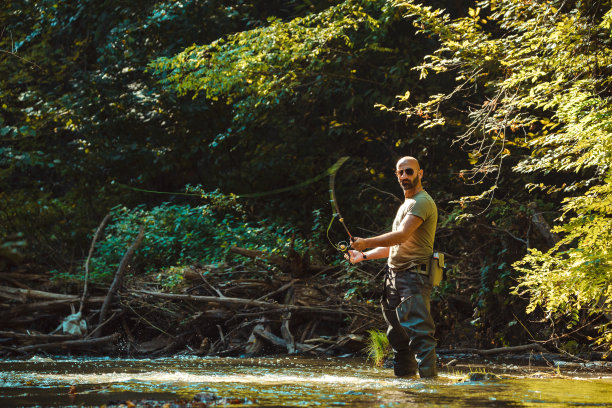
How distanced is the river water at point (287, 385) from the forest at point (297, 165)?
1.13m

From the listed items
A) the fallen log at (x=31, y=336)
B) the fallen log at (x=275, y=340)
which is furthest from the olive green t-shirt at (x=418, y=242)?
the fallen log at (x=31, y=336)

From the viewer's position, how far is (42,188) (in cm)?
1778

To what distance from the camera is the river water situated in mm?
5082

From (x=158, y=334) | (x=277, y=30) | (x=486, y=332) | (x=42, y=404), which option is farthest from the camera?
(x=277, y=30)

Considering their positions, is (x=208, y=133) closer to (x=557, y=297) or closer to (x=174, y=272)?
(x=174, y=272)

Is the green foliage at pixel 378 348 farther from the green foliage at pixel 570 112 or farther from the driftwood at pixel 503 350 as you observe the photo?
the green foliage at pixel 570 112

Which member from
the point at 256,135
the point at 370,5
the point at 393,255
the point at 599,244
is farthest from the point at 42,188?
the point at 599,244

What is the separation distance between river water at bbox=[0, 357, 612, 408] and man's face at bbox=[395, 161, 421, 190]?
1.70 meters

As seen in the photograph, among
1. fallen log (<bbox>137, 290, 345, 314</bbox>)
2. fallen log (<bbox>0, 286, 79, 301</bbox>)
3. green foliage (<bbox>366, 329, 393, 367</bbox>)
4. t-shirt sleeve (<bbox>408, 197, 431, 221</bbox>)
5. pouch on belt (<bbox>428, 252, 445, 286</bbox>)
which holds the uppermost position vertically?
t-shirt sleeve (<bbox>408, 197, 431, 221</bbox>)

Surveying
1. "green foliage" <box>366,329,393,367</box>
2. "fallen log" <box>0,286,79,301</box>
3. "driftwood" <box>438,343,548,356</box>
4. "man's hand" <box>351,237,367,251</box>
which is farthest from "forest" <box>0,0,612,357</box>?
"man's hand" <box>351,237,367,251</box>

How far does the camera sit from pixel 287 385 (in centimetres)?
616

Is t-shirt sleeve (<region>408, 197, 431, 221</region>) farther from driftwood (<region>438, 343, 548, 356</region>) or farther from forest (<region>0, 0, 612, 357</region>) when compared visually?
driftwood (<region>438, 343, 548, 356</region>)

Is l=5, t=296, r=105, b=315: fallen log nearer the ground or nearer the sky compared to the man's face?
nearer the ground

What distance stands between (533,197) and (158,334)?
5.84m
